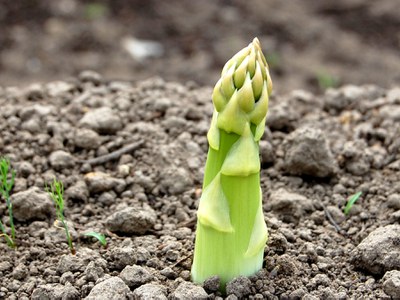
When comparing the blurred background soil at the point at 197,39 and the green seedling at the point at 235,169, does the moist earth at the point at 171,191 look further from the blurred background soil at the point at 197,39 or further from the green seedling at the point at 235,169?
the blurred background soil at the point at 197,39

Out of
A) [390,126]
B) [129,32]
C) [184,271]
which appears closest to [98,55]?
[129,32]

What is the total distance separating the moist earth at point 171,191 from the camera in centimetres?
289

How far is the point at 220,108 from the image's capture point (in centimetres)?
261

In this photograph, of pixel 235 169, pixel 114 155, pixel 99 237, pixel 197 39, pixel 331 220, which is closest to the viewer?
pixel 235 169

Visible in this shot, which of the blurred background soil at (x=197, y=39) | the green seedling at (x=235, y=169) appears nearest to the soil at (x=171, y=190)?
the green seedling at (x=235, y=169)

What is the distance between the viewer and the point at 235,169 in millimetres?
2568

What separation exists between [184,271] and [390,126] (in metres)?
1.66

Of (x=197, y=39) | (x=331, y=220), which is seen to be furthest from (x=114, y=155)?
(x=197, y=39)

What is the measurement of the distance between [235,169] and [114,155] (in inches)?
50.0

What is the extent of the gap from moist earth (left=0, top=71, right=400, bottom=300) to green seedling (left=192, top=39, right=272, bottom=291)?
133mm

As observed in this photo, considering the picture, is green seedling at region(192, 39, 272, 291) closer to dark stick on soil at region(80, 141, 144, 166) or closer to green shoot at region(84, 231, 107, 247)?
green shoot at region(84, 231, 107, 247)

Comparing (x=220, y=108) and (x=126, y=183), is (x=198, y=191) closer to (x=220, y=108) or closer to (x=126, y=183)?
(x=126, y=183)

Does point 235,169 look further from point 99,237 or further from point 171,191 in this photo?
point 171,191

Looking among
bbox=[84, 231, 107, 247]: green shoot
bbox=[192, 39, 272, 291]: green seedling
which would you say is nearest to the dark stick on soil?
bbox=[84, 231, 107, 247]: green shoot
